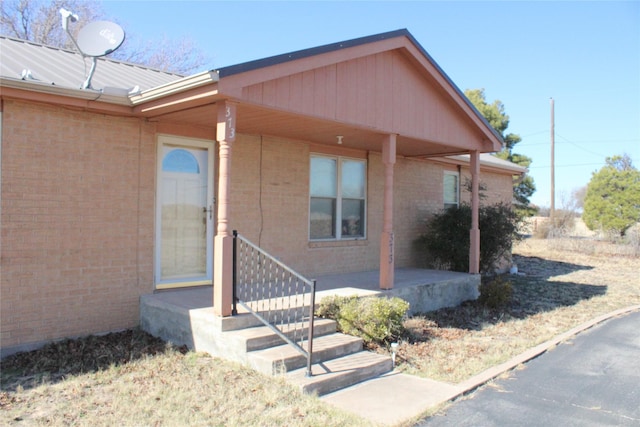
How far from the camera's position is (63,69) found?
6.89 metres

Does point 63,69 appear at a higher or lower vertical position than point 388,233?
higher

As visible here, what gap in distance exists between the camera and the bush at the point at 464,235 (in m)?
11.1

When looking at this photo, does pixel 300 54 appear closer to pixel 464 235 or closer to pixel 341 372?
pixel 341 372

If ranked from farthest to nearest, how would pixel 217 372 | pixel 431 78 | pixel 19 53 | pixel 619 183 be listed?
pixel 619 183 < pixel 431 78 < pixel 19 53 < pixel 217 372

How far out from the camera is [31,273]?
5.82 meters

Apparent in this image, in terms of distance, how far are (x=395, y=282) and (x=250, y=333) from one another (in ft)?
12.4

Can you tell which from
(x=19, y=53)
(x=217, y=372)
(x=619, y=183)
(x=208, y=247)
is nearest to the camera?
(x=217, y=372)

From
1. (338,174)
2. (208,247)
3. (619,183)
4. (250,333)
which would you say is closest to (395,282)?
(338,174)

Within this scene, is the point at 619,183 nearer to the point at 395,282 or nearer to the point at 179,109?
the point at 395,282

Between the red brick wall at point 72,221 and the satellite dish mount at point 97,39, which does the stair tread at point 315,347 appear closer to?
the red brick wall at point 72,221

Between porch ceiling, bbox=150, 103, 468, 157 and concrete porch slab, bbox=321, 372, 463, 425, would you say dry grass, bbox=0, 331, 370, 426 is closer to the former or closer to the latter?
concrete porch slab, bbox=321, 372, 463, 425

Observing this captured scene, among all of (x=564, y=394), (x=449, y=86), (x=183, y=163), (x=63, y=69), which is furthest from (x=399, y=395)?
(x=63, y=69)

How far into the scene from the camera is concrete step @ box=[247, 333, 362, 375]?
16.3ft

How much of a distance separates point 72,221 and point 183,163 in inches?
71.4
